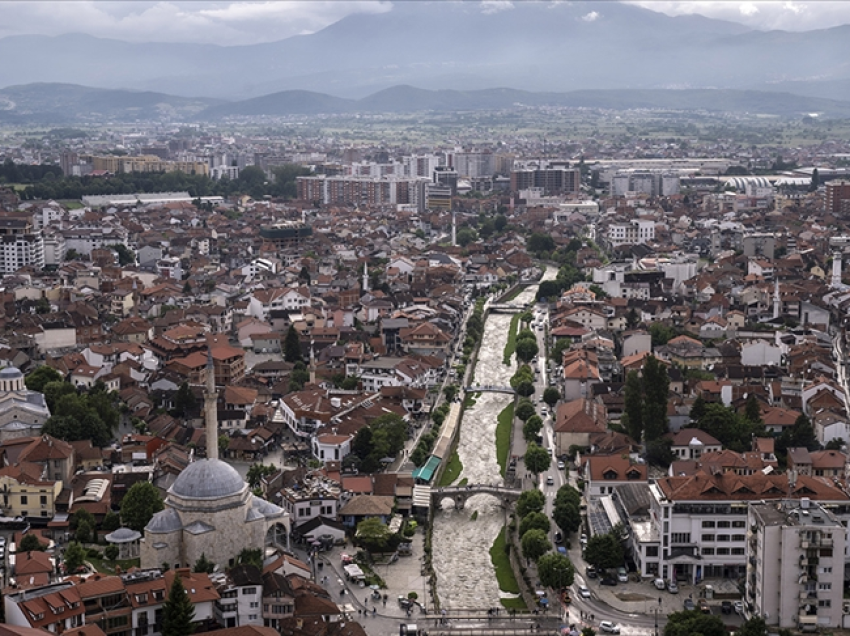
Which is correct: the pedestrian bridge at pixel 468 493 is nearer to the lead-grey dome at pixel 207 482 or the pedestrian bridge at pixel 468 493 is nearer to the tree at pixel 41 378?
the lead-grey dome at pixel 207 482

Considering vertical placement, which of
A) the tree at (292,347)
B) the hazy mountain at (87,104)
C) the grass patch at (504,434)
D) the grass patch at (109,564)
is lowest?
the grass patch at (504,434)

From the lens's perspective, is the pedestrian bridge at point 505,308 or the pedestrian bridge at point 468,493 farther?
the pedestrian bridge at point 505,308

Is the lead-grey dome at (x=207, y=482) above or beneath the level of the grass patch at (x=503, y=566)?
above

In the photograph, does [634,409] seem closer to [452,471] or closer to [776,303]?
[452,471]

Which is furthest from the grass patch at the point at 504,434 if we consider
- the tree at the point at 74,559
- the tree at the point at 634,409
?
the tree at the point at 74,559

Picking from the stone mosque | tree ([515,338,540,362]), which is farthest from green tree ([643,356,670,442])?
tree ([515,338,540,362])

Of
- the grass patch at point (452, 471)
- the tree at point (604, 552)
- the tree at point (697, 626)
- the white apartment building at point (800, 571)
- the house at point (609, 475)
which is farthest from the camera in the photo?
the grass patch at point (452, 471)
